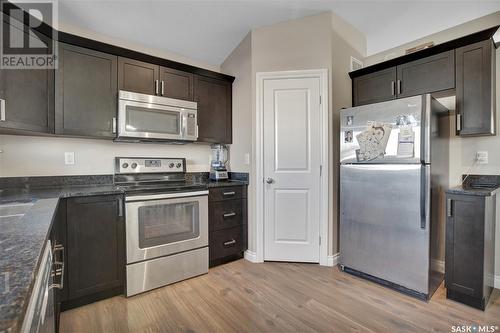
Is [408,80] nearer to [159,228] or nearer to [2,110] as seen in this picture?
[159,228]

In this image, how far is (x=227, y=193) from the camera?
2.78m

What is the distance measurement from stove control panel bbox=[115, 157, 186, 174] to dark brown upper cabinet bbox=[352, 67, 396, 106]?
2.19 m

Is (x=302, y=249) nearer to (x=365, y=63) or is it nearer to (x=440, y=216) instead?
Answer: (x=440, y=216)

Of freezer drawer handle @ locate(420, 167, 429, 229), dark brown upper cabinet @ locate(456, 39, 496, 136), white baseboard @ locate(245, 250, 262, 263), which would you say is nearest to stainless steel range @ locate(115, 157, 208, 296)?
white baseboard @ locate(245, 250, 262, 263)

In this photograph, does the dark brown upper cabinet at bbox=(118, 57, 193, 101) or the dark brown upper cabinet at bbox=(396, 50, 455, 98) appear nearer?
the dark brown upper cabinet at bbox=(396, 50, 455, 98)

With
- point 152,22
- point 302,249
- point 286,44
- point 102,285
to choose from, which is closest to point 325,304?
point 302,249

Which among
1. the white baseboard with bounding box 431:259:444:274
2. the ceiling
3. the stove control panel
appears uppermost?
the ceiling

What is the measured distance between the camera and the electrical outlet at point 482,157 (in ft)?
7.35

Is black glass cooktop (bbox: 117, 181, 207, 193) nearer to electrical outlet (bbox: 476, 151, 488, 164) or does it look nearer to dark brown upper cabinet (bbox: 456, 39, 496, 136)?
dark brown upper cabinet (bbox: 456, 39, 496, 136)

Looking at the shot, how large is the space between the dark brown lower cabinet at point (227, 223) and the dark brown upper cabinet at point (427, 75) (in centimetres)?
197

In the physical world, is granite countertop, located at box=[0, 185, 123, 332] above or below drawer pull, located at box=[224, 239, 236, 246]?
above

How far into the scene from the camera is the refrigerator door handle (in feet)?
6.51

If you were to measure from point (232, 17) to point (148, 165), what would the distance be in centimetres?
180

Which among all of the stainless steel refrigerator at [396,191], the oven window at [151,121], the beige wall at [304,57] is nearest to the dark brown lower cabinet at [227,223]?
the beige wall at [304,57]
